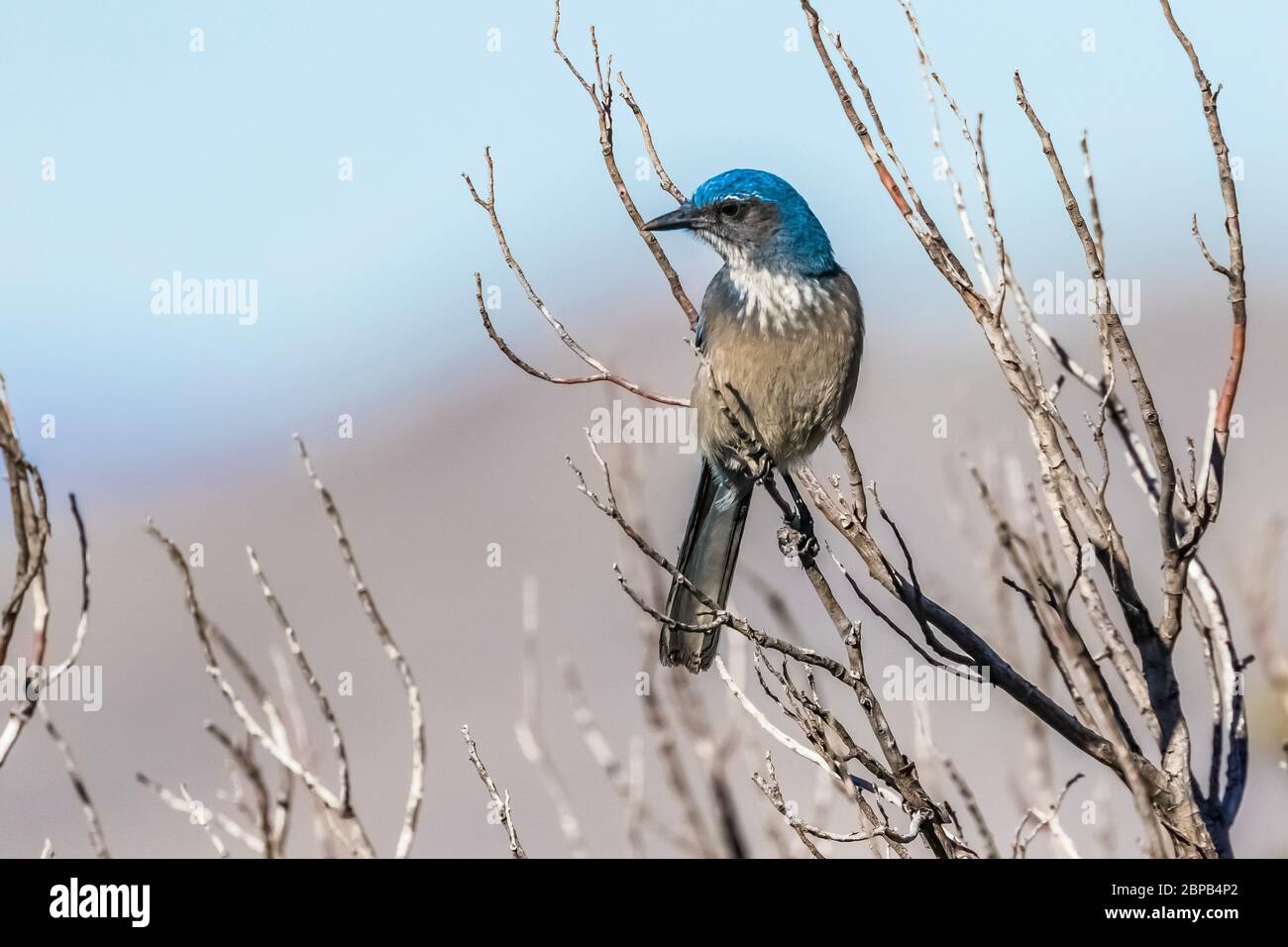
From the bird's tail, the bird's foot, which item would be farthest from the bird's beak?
the bird's foot

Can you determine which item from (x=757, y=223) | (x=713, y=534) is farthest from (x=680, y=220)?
(x=713, y=534)

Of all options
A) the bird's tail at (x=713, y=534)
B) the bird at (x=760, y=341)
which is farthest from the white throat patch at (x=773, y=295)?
the bird's tail at (x=713, y=534)

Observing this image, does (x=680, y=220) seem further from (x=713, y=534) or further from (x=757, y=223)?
(x=713, y=534)

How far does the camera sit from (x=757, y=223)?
597 cm

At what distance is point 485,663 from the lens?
3447cm

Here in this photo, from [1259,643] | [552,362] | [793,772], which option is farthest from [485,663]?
[1259,643]

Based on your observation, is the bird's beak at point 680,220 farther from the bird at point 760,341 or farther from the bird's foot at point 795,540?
the bird's foot at point 795,540

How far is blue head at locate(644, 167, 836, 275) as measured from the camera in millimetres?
5910

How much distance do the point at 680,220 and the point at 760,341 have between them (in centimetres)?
58

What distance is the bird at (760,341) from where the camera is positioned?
5.76 meters

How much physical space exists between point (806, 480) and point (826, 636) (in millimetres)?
19997

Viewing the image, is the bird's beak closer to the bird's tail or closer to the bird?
the bird

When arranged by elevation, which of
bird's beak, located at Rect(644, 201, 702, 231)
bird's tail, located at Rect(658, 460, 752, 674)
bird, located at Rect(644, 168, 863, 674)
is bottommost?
bird's tail, located at Rect(658, 460, 752, 674)
